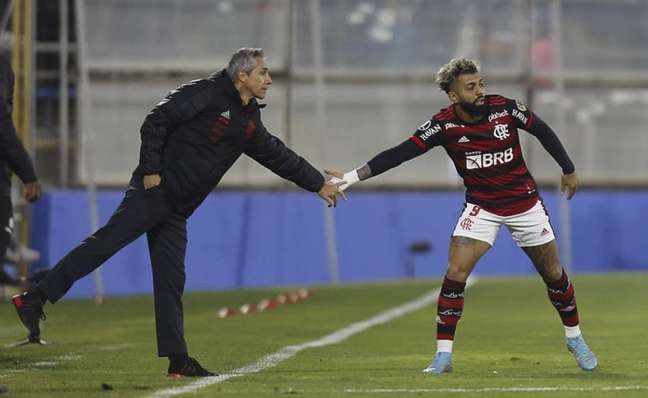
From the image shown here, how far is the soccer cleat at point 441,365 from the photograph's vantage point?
946 cm

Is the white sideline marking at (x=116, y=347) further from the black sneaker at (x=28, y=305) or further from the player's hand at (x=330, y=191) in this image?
the player's hand at (x=330, y=191)

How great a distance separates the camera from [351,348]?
11680 millimetres

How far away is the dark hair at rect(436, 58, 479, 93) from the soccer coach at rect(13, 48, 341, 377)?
1074mm

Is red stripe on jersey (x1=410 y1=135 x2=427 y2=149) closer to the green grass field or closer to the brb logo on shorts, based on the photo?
the brb logo on shorts

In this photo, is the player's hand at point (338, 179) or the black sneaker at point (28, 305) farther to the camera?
the player's hand at point (338, 179)

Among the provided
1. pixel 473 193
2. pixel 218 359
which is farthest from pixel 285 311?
pixel 473 193

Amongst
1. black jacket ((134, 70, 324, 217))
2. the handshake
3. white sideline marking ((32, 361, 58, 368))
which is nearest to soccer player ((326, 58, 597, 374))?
the handshake

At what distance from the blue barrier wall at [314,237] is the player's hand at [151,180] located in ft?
42.1

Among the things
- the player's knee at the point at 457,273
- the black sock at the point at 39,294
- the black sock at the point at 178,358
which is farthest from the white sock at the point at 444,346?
the black sock at the point at 39,294

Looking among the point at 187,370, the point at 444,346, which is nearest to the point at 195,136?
the point at 187,370

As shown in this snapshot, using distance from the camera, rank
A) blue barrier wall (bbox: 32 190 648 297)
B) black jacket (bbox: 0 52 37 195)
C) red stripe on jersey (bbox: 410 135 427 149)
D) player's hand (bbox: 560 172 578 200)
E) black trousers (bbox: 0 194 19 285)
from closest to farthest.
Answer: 1. red stripe on jersey (bbox: 410 135 427 149)
2. player's hand (bbox: 560 172 578 200)
3. black jacket (bbox: 0 52 37 195)
4. black trousers (bbox: 0 194 19 285)
5. blue barrier wall (bbox: 32 190 648 297)

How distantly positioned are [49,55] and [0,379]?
48.2 feet

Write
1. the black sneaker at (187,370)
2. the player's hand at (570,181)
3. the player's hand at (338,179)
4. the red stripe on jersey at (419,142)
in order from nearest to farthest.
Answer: the black sneaker at (187,370) < the red stripe on jersey at (419,142) < the player's hand at (570,181) < the player's hand at (338,179)

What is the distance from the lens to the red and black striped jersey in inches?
381
